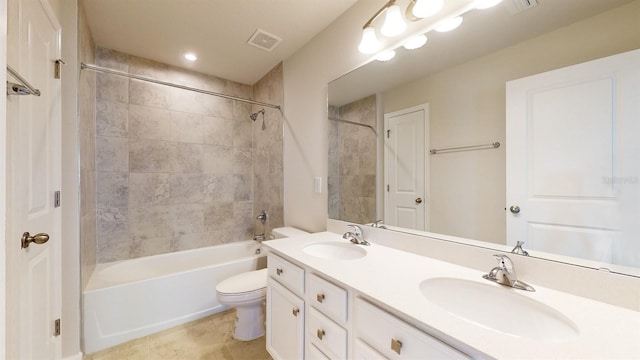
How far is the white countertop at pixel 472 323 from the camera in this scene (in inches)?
21.6

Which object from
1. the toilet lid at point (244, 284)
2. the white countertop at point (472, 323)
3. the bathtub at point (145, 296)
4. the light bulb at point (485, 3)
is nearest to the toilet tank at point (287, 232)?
the toilet lid at point (244, 284)

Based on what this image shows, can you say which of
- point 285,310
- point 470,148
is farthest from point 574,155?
point 285,310

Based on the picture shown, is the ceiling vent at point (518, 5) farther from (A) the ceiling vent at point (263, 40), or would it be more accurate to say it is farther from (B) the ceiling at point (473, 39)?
(A) the ceiling vent at point (263, 40)

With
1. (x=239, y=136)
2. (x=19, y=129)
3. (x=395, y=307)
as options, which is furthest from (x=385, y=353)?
(x=239, y=136)

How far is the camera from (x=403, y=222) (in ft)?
4.51

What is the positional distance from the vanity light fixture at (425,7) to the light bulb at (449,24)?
0.23 feet

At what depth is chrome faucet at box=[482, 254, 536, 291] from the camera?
86cm

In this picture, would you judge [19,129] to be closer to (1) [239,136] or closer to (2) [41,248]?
(2) [41,248]

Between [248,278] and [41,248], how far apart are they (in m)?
1.20

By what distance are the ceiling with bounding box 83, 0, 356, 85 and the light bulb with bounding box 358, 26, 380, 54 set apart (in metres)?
0.33

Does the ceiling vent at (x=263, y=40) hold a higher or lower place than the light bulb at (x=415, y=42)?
higher

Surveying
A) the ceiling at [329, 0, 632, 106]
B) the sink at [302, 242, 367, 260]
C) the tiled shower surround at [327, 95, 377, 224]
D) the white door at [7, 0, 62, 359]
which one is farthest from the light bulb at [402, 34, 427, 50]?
the white door at [7, 0, 62, 359]

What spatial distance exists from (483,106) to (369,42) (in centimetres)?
77

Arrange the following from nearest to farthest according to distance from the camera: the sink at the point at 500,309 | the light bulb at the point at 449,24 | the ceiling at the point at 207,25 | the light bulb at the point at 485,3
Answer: the sink at the point at 500,309, the light bulb at the point at 485,3, the light bulb at the point at 449,24, the ceiling at the point at 207,25
